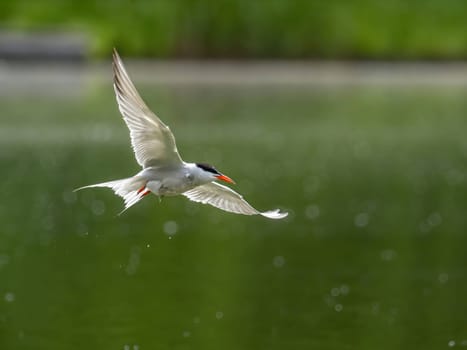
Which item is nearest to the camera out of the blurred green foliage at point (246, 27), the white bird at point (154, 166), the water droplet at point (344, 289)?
the white bird at point (154, 166)

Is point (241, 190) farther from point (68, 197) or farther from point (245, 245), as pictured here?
point (245, 245)

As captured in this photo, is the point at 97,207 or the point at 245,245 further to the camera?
the point at 97,207

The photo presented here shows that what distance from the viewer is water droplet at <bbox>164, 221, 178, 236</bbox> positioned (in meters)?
17.1

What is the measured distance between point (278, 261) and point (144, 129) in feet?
17.7

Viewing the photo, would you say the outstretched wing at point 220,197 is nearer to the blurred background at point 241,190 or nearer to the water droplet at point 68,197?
the blurred background at point 241,190

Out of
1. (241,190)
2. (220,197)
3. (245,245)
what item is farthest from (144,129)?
(241,190)

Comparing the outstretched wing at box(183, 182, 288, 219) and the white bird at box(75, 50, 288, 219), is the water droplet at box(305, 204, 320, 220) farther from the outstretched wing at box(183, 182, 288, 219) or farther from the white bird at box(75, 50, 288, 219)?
the white bird at box(75, 50, 288, 219)

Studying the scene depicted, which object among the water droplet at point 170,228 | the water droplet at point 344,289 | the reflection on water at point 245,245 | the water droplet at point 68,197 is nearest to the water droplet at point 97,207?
the reflection on water at point 245,245

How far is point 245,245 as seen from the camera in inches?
634

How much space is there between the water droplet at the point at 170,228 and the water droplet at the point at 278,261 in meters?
2.07

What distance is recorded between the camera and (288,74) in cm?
4631

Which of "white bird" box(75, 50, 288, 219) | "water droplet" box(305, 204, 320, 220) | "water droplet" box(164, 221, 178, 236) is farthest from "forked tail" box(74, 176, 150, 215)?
"water droplet" box(305, 204, 320, 220)

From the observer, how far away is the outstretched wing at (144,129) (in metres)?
9.55

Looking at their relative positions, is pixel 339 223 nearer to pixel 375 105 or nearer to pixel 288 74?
pixel 375 105
